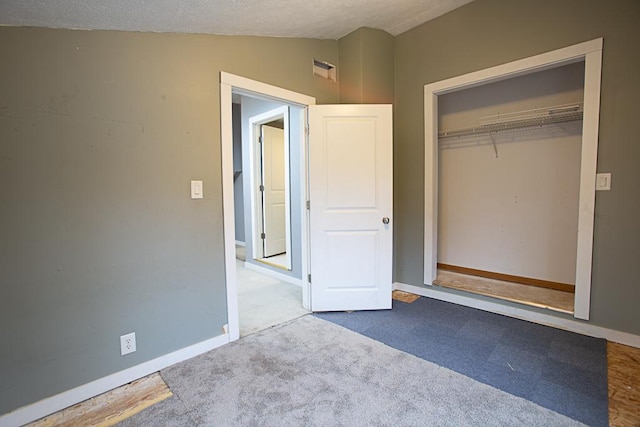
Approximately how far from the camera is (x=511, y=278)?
3426mm

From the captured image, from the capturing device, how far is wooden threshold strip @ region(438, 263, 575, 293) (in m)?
3.10

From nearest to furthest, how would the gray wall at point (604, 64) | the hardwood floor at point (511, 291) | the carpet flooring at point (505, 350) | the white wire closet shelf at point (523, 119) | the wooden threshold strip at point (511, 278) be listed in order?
1. the carpet flooring at point (505, 350)
2. the gray wall at point (604, 64)
3. the hardwood floor at point (511, 291)
4. the white wire closet shelf at point (523, 119)
5. the wooden threshold strip at point (511, 278)

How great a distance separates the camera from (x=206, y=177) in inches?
86.3

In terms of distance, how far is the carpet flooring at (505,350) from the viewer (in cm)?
170

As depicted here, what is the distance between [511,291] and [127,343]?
11.0ft

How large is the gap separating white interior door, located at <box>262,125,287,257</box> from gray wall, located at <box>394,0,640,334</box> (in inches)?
99.3

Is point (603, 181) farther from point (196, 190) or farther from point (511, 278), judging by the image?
point (196, 190)

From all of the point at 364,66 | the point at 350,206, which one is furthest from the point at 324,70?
the point at 350,206

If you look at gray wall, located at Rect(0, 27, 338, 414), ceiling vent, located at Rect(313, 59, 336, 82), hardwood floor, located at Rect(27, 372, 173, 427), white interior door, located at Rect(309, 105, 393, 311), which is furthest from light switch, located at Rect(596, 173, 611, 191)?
hardwood floor, located at Rect(27, 372, 173, 427)

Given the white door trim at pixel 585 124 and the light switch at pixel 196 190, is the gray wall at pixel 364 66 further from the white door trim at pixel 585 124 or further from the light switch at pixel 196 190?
the light switch at pixel 196 190

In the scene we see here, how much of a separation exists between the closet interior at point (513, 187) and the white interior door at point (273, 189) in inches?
93.4

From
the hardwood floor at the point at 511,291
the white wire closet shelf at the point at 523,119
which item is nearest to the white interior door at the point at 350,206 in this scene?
the hardwood floor at the point at 511,291

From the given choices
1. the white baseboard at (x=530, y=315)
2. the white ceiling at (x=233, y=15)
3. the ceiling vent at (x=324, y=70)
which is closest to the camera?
the white ceiling at (x=233, y=15)

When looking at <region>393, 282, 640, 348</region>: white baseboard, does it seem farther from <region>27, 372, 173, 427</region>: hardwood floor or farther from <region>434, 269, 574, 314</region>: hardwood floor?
<region>27, 372, 173, 427</region>: hardwood floor
